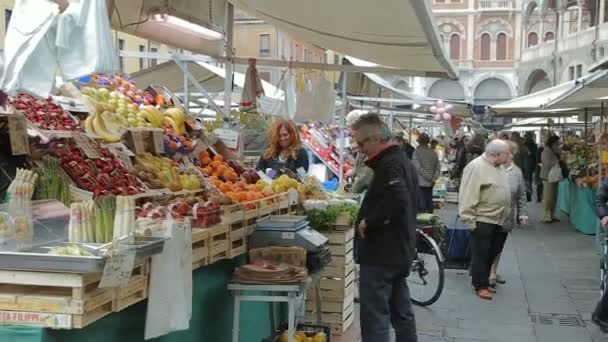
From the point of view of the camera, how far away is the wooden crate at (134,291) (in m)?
3.02

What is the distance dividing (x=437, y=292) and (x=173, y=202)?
141 inches

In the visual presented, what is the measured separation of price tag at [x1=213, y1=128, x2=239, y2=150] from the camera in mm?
6836

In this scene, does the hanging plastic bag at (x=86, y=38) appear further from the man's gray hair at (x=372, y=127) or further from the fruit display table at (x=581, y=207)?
the fruit display table at (x=581, y=207)

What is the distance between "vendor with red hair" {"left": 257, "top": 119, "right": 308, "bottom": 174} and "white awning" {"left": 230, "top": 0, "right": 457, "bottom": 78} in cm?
97

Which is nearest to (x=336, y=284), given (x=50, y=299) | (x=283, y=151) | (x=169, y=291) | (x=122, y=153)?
(x=283, y=151)

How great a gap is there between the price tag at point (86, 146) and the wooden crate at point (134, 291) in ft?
3.93

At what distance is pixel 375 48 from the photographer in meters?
6.45

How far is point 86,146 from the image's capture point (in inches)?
169

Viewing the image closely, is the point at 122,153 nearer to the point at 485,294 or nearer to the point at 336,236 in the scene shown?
the point at 336,236

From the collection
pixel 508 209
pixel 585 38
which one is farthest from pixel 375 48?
pixel 585 38

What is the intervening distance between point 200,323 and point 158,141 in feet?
5.16

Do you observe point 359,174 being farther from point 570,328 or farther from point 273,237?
point 273,237

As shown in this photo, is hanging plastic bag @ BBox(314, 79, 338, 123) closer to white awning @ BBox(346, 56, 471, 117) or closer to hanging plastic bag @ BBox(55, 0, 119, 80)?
white awning @ BBox(346, 56, 471, 117)

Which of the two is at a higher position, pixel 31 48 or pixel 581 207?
pixel 31 48
